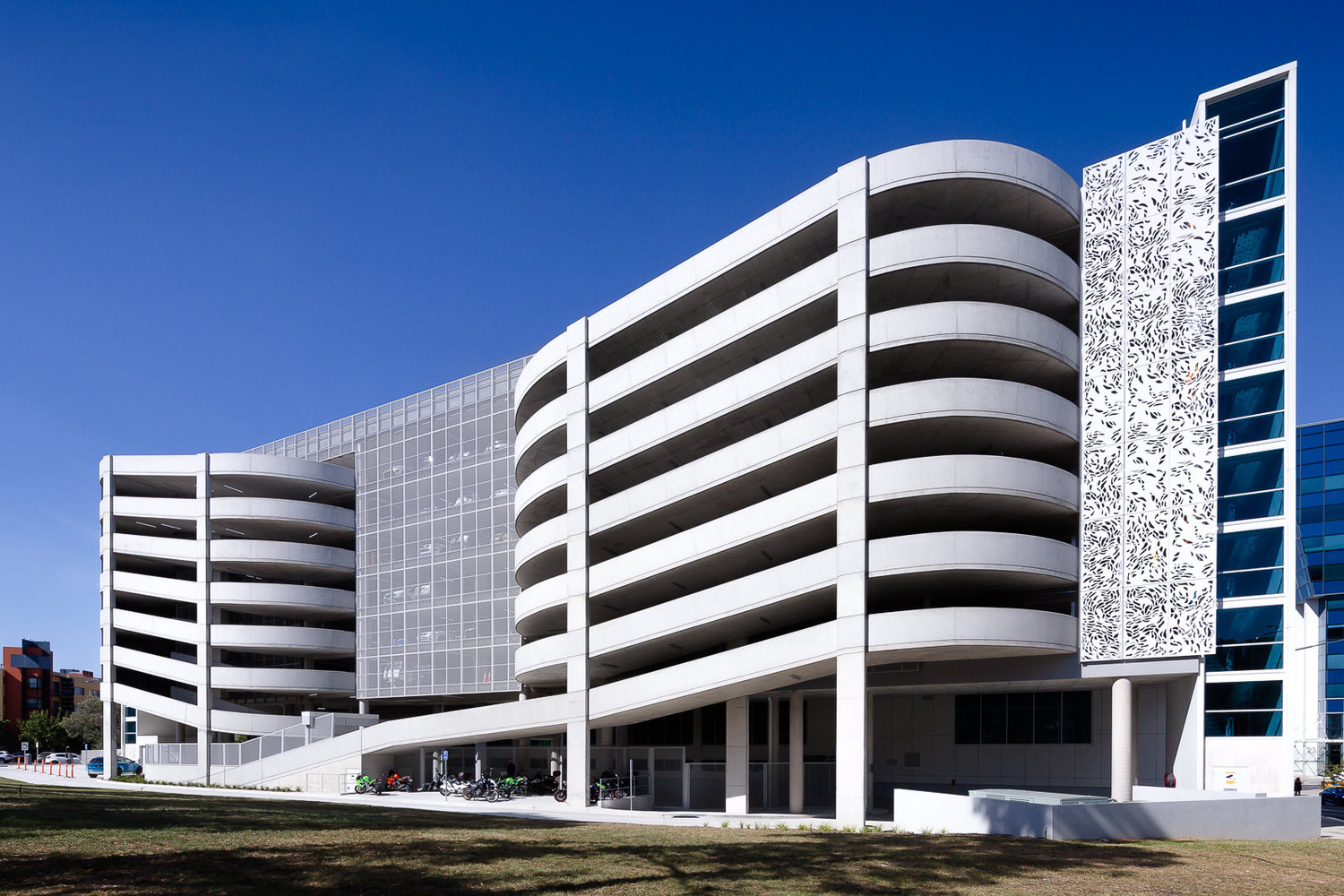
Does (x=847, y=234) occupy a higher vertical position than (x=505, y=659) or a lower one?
higher

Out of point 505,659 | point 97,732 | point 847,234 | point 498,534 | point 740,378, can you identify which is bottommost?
point 97,732

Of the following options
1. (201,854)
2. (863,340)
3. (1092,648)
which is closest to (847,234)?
(863,340)

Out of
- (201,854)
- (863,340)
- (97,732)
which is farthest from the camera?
(97,732)

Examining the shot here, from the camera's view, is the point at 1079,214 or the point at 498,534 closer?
the point at 1079,214

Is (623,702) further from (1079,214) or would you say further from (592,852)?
(1079,214)

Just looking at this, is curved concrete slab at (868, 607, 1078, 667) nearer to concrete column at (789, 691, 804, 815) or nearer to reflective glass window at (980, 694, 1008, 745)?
concrete column at (789, 691, 804, 815)

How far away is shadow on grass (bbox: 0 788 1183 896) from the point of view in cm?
1570

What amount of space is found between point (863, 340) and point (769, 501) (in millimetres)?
Result: 6684

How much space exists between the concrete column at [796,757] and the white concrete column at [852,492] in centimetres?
493

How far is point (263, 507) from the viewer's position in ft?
219

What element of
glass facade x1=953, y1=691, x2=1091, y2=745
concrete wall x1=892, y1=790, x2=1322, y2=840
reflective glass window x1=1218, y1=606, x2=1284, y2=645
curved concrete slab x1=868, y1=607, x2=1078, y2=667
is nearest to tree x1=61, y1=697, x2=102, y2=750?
glass facade x1=953, y1=691, x2=1091, y2=745

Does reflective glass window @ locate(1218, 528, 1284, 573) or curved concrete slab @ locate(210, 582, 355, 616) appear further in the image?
curved concrete slab @ locate(210, 582, 355, 616)

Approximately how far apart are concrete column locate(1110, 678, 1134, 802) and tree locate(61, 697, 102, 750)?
320 ft

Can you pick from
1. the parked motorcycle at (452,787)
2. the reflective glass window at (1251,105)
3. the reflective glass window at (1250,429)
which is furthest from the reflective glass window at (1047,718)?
the parked motorcycle at (452,787)
